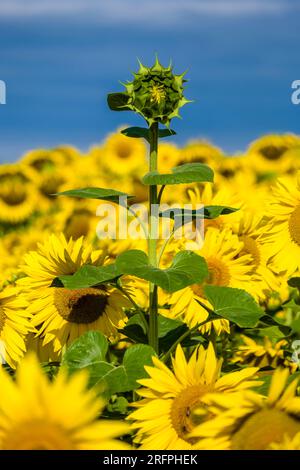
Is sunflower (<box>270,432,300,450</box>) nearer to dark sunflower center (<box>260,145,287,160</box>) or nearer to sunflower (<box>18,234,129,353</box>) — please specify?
sunflower (<box>18,234,129,353</box>)

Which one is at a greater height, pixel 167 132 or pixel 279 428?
pixel 167 132

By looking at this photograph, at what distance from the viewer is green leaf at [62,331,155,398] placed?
5.86 ft

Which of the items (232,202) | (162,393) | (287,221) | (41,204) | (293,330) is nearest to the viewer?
Answer: (162,393)

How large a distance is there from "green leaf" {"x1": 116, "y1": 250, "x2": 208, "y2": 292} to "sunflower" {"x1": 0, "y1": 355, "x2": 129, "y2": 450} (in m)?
0.52

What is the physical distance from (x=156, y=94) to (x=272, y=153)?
13.3 ft

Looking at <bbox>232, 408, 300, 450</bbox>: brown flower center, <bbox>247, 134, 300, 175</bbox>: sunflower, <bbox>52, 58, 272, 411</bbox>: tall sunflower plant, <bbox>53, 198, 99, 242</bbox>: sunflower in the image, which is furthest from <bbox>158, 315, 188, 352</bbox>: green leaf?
<bbox>247, 134, 300, 175</bbox>: sunflower

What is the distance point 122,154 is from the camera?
6.75 meters

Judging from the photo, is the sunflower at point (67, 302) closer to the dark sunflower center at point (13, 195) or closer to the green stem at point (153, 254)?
the green stem at point (153, 254)

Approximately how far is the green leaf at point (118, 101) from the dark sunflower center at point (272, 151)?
13.0 ft

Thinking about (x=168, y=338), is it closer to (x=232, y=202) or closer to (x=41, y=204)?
(x=232, y=202)

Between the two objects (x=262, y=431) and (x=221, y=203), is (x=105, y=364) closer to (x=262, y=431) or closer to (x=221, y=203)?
(x=262, y=431)

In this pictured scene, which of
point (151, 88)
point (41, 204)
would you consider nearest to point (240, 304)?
point (151, 88)

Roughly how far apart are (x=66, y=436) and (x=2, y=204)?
196 inches

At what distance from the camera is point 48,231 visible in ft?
15.3
